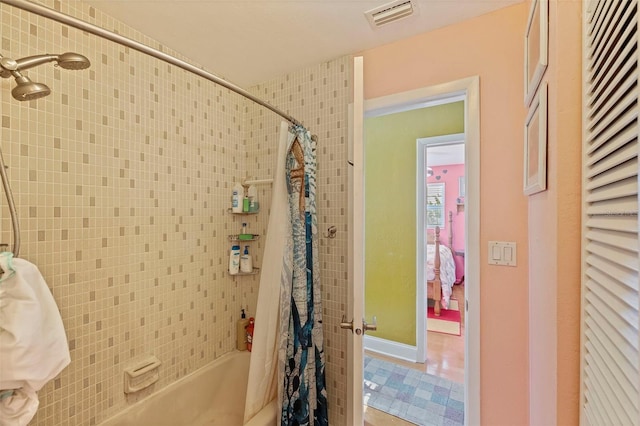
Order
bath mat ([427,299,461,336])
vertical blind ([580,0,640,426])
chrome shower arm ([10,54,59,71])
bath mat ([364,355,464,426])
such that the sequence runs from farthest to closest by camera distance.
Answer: bath mat ([427,299,461,336]) → bath mat ([364,355,464,426]) → chrome shower arm ([10,54,59,71]) → vertical blind ([580,0,640,426])

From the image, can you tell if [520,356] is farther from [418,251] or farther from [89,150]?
[89,150]

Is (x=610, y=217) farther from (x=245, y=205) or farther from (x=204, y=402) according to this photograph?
(x=204, y=402)

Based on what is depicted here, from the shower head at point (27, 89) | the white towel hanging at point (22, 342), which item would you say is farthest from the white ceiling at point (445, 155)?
the white towel hanging at point (22, 342)

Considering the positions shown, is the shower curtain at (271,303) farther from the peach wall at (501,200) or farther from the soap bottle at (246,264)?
the peach wall at (501,200)

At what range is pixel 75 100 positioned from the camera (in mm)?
1213

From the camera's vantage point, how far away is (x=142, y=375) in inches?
56.0

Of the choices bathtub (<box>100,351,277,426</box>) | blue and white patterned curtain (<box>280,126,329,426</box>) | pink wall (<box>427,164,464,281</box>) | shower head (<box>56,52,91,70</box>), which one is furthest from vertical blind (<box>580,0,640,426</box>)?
pink wall (<box>427,164,464,281</box>)

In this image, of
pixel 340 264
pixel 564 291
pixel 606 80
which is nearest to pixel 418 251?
pixel 340 264

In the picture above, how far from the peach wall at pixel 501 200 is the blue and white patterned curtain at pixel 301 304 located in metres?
0.80

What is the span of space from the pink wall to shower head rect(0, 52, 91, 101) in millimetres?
4498

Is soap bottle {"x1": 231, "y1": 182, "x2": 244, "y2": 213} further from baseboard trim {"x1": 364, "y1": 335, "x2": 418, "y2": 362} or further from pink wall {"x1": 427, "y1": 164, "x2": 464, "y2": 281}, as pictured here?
pink wall {"x1": 427, "y1": 164, "x2": 464, "y2": 281}

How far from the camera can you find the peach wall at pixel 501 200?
1.23m

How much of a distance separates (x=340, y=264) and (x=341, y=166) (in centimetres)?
60

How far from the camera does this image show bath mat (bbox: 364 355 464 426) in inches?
72.8
